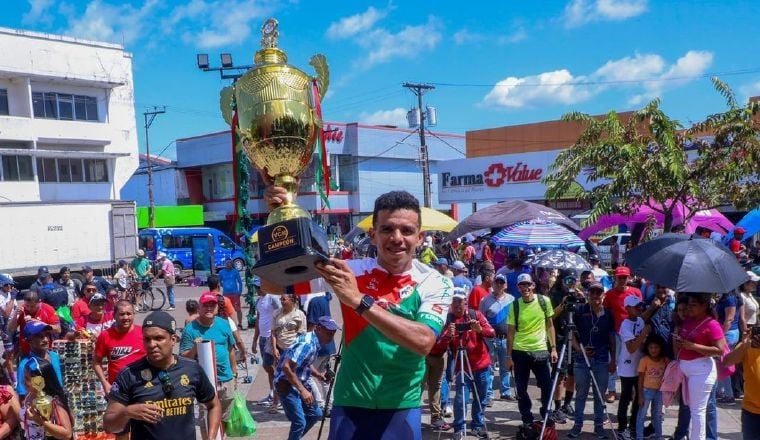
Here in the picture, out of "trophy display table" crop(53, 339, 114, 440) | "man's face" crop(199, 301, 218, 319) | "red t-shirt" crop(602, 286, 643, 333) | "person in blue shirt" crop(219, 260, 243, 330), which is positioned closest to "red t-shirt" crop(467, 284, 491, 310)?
"red t-shirt" crop(602, 286, 643, 333)

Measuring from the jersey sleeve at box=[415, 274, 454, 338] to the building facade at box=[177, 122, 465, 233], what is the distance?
34262mm

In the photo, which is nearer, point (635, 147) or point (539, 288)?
point (635, 147)

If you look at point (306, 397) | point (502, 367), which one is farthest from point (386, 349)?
point (502, 367)

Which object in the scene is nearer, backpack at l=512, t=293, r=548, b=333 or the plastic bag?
the plastic bag

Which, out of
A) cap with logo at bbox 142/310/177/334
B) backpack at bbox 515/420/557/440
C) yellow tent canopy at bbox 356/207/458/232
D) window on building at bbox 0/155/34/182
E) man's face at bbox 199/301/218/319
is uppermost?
window on building at bbox 0/155/34/182

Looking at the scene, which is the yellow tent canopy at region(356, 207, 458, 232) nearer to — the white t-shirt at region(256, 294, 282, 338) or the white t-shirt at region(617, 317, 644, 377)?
the white t-shirt at region(256, 294, 282, 338)

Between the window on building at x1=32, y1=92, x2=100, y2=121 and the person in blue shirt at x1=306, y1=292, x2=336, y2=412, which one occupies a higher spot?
the window on building at x1=32, y1=92, x2=100, y2=121

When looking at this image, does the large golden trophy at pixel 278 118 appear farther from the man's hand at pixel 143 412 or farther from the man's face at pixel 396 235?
the man's hand at pixel 143 412

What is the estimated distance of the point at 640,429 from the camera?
6.47 m

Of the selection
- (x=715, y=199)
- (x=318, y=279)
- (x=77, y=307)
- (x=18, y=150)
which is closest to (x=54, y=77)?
(x=18, y=150)

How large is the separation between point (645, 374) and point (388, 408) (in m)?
4.43

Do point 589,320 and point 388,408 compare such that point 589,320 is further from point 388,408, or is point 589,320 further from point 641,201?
point 388,408

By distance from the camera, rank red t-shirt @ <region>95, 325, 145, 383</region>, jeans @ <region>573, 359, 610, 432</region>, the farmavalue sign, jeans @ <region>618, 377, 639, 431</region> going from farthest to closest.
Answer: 1. the farmavalue sign
2. jeans @ <region>573, 359, 610, 432</region>
3. jeans @ <region>618, 377, 639, 431</region>
4. red t-shirt @ <region>95, 325, 145, 383</region>

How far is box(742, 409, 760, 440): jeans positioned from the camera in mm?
5125
